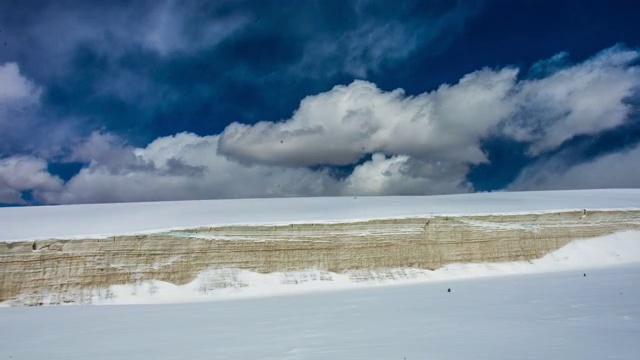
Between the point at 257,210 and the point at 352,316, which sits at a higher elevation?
the point at 257,210

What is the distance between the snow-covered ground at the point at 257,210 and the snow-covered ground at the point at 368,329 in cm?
493

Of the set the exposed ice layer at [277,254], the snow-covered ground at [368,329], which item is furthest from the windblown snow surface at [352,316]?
the exposed ice layer at [277,254]

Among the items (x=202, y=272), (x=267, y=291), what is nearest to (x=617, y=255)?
(x=267, y=291)

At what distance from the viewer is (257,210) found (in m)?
19.3

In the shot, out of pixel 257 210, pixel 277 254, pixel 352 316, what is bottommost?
pixel 352 316

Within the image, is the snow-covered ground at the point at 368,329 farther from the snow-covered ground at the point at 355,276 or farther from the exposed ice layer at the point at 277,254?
the snow-covered ground at the point at 355,276

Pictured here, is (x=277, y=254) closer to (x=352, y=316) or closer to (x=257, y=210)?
(x=257, y=210)

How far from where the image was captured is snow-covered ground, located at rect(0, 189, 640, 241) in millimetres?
16078

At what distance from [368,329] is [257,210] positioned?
12.6m

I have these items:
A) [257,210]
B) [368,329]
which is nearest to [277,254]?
[257,210]

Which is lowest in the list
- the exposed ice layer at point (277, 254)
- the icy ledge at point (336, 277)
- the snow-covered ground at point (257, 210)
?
the icy ledge at point (336, 277)

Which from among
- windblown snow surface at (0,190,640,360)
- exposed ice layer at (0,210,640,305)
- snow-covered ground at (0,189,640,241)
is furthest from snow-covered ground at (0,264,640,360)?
snow-covered ground at (0,189,640,241)

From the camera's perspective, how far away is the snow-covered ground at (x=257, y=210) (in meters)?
16.1

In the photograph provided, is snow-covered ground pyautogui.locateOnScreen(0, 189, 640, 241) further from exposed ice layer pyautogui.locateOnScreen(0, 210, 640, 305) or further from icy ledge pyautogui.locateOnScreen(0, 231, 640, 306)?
icy ledge pyautogui.locateOnScreen(0, 231, 640, 306)
